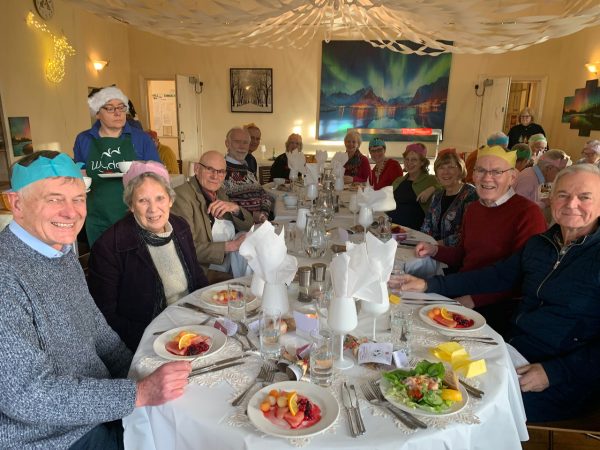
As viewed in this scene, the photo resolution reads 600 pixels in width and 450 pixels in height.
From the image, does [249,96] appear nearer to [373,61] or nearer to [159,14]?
[373,61]

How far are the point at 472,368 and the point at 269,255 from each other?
731mm

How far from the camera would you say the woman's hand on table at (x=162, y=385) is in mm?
1190

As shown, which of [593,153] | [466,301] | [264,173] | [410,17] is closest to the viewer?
[466,301]

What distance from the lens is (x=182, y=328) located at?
1555 mm

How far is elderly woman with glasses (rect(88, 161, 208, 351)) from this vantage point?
1.92 meters

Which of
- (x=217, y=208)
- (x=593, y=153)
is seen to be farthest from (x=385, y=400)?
(x=593, y=153)

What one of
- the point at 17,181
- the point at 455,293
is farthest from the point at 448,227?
the point at 17,181

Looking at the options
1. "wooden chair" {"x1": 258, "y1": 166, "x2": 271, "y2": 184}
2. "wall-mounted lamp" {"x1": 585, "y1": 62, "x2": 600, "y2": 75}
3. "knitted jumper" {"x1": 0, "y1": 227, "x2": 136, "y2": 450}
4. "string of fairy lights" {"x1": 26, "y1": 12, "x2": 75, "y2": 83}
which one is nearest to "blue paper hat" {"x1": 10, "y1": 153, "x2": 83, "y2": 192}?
"knitted jumper" {"x1": 0, "y1": 227, "x2": 136, "y2": 450}

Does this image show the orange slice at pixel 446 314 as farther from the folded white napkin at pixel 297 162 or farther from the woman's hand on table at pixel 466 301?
the folded white napkin at pixel 297 162

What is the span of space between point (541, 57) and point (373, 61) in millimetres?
3289

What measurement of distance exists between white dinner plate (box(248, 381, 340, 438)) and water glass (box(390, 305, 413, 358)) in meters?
0.38

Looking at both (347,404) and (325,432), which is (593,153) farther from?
(325,432)

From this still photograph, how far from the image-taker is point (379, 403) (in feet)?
3.82

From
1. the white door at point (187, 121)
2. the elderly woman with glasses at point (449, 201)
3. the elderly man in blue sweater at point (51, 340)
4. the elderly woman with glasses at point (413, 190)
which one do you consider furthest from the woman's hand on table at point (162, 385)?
the white door at point (187, 121)
